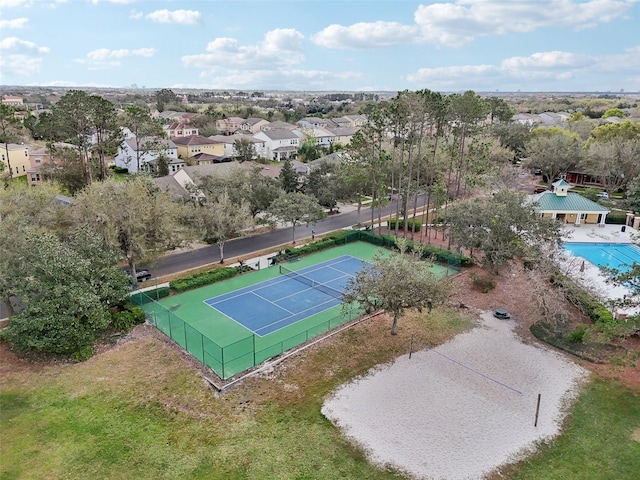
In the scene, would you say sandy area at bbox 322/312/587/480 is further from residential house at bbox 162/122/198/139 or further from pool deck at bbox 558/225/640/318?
residential house at bbox 162/122/198/139

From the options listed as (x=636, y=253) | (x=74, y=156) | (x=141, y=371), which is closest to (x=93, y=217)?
(x=141, y=371)

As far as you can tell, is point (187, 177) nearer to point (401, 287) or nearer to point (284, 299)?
point (284, 299)

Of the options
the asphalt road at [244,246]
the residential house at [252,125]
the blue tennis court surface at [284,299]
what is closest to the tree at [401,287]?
the blue tennis court surface at [284,299]

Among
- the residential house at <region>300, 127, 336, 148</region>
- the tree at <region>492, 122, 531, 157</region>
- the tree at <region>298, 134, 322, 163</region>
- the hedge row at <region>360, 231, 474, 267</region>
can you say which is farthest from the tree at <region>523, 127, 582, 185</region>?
the residential house at <region>300, 127, 336, 148</region>

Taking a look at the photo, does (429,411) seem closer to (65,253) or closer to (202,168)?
(65,253)

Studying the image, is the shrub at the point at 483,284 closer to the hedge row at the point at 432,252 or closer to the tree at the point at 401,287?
the hedge row at the point at 432,252

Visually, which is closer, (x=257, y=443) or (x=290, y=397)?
(x=257, y=443)

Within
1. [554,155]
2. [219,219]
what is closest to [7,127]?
[219,219]
